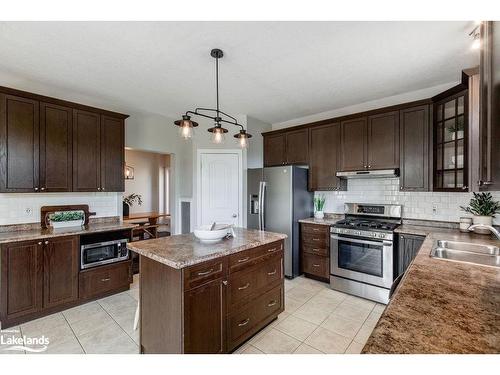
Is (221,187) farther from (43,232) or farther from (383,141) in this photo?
(383,141)

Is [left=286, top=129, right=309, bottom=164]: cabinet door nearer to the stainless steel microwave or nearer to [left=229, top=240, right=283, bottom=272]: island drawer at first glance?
[left=229, top=240, right=283, bottom=272]: island drawer

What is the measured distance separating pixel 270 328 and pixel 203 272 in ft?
3.92

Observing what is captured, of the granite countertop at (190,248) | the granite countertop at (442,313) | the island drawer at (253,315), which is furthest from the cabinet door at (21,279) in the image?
the granite countertop at (442,313)

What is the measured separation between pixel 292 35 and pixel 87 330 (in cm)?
345

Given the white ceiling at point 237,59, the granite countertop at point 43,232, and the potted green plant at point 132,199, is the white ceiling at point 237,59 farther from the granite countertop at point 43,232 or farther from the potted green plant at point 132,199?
the potted green plant at point 132,199

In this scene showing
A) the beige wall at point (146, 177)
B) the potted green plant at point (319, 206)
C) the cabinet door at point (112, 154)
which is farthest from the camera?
the beige wall at point (146, 177)

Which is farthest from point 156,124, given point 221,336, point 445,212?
point 445,212

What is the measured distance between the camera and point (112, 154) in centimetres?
343

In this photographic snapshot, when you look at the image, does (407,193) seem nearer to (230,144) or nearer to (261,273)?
(261,273)

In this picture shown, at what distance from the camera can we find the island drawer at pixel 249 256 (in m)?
1.97

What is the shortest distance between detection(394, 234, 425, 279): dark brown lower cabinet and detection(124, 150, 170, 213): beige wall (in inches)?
260

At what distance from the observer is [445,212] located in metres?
3.09

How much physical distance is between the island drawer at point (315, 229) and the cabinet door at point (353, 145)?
957mm
